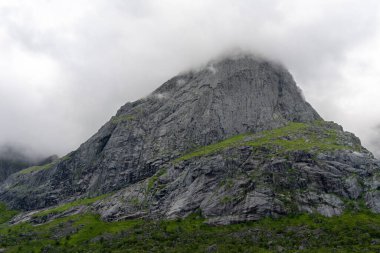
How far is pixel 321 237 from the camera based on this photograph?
7515 inches

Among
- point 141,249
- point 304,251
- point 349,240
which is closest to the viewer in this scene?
point 304,251

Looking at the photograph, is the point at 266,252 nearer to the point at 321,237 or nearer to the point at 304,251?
the point at 304,251

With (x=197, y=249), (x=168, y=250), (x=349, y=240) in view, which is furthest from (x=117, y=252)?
(x=349, y=240)

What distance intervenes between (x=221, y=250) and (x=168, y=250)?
27.3 m

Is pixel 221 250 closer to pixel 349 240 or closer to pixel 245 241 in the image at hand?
pixel 245 241

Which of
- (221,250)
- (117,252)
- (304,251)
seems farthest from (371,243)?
(117,252)

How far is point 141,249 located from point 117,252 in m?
12.3

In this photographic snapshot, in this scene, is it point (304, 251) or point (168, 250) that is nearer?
point (304, 251)

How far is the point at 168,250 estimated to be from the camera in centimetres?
19200

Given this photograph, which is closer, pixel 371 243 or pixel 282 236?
pixel 371 243

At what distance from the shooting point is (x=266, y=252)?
177 meters

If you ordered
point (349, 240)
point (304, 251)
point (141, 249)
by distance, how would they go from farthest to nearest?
point (141, 249), point (349, 240), point (304, 251)

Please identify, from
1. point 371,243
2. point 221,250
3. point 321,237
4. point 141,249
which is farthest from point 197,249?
point 371,243

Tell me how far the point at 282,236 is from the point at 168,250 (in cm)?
5788
